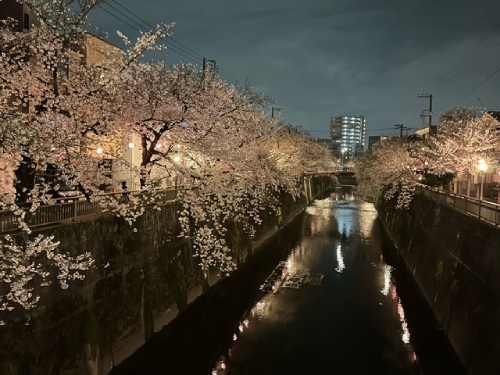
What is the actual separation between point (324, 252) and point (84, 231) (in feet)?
75.5

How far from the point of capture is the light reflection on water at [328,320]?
14445mm

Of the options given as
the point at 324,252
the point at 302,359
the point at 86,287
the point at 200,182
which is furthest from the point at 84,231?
the point at 324,252

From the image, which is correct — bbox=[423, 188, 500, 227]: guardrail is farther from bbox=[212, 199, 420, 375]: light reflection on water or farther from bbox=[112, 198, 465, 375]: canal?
bbox=[212, 199, 420, 375]: light reflection on water

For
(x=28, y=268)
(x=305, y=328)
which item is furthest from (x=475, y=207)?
(x=28, y=268)

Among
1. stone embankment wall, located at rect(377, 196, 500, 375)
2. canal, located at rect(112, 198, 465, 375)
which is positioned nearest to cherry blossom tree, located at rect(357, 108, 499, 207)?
stone embankment wall, located at rect(377, 196, 500, 375)

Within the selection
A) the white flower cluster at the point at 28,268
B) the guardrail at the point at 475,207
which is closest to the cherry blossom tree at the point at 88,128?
the white flower cluster at the point at 28,268

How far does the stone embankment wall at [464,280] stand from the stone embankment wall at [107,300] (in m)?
11.0

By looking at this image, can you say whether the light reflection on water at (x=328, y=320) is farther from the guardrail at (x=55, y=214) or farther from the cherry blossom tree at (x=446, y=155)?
the cherry blossom tree at (x=446, y=155)

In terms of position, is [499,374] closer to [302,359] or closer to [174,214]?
[302,359]

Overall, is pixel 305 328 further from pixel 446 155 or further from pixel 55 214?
pixel 446 155

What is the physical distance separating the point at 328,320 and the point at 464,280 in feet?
19.8

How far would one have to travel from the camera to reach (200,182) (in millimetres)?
15766

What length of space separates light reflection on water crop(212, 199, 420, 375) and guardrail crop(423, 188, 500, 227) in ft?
18.7

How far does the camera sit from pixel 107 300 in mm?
12328
